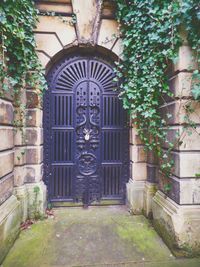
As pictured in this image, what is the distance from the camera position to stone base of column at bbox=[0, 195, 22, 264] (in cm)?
271

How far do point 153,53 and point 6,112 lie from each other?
2422mm

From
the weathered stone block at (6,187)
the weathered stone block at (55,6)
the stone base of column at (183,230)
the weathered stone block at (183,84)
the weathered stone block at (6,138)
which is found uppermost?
the weathered stone block at (55,6)

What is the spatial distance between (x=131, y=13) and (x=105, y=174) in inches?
122

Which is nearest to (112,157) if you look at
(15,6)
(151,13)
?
(151,13)

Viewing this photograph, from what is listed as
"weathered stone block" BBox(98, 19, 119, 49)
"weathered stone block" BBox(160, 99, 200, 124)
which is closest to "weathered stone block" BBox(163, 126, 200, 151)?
"weathered stone block" BBox(160, 99, 200, 124)

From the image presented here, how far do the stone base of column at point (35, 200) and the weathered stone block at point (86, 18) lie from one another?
2.96 metres

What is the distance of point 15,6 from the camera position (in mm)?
2865

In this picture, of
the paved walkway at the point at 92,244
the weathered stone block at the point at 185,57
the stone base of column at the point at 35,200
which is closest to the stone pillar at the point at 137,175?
the paved walkway at the point at 92,244

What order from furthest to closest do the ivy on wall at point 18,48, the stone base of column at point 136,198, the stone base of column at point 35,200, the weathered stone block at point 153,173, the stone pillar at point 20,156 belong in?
the stone base of column at point 136,198 < the weathered stone block at point 153,173 < the stone base of column at point 35,200 < the stone pillar at point 20,156 < the ivy on wall at point 18,48

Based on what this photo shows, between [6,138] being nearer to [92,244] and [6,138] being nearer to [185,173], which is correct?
[92,244]

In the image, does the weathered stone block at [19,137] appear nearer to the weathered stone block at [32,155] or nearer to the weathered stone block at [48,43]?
the weathered stone block at [32,155]

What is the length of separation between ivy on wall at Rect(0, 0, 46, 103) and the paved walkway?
2.22 metres

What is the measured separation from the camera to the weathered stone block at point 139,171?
4023 millimetres

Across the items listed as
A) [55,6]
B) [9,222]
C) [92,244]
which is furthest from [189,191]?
[55,6]
